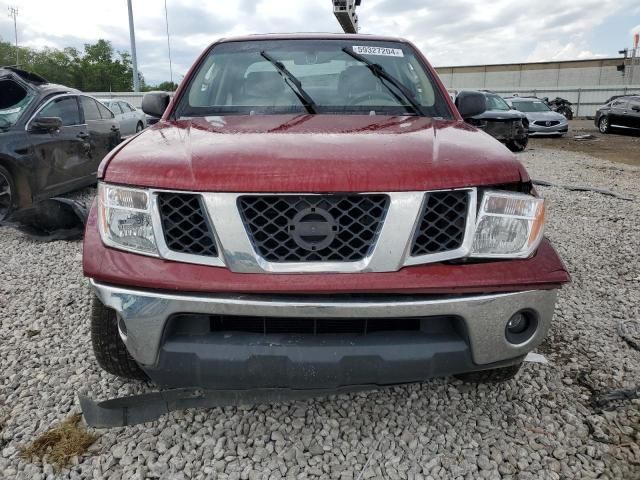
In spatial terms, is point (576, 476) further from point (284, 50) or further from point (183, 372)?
point (284, 50)

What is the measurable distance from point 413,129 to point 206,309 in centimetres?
120

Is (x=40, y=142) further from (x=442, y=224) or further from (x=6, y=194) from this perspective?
(x=442, y=224)

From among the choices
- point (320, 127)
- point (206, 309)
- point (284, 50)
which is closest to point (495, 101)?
point (284, 50)

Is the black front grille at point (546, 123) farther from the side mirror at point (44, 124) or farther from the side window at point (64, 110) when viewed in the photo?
the side mirror at point (44, 124)

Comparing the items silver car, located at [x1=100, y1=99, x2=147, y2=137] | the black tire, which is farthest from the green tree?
the black tire

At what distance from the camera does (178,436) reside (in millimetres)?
2070

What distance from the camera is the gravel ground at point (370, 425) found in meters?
1.90

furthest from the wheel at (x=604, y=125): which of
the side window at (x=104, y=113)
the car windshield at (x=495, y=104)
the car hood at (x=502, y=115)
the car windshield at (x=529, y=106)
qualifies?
the side window at (x=104, y=113)

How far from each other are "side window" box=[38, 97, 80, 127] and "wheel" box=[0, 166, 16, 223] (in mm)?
869

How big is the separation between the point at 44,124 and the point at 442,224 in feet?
16.5

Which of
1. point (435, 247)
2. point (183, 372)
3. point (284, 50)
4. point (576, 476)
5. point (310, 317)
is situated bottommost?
point (576, 476)

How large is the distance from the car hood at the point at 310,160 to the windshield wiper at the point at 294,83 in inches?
18.9

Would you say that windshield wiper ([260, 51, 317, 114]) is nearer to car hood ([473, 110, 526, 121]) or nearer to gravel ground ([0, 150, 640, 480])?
gravel ground ([0, 150, 640, 480])

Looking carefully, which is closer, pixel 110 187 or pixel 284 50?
pixel 110 187
